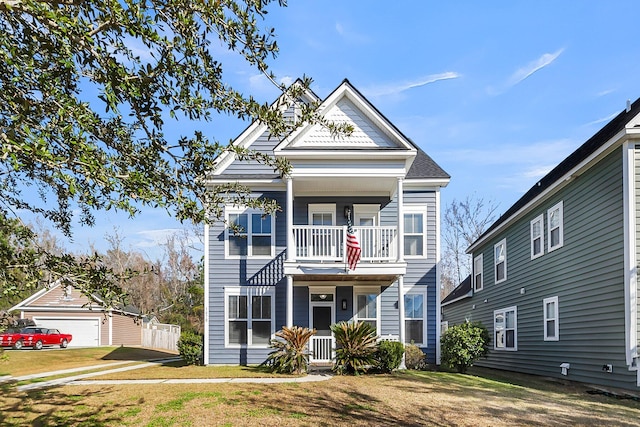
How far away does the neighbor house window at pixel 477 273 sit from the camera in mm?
23172

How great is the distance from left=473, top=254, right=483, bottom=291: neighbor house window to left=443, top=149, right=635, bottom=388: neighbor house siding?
3.91 meters

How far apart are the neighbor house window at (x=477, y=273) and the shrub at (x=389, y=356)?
1052cm

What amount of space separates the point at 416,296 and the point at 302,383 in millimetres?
6302

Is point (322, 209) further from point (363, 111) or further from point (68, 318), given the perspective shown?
point (68, 318)

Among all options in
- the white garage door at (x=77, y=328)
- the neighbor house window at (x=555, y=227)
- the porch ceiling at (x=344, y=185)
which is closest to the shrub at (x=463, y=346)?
the neighbor house window at (x=555, y=227)

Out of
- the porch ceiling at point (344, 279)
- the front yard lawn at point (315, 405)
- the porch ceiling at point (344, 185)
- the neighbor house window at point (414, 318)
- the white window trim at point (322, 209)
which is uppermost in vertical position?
the porch ceiling at point (344, 185)

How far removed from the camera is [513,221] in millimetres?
18703

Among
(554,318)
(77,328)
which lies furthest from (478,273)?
(77,328)

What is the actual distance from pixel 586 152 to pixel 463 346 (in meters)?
6.45

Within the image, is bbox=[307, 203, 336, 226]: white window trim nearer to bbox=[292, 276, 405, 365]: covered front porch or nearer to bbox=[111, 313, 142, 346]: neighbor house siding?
bbox=[292, 276, 405, 365]: covered front porch

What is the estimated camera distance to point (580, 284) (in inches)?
533

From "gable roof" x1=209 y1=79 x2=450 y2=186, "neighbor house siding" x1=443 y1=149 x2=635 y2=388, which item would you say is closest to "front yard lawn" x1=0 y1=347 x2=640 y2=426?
"neighbor house siding" x1=443 y1=149 x2=635 y2=388

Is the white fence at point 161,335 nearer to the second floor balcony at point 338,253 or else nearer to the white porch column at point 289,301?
the second floor balcony at point 338,253

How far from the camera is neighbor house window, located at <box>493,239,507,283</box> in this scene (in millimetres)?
19891
